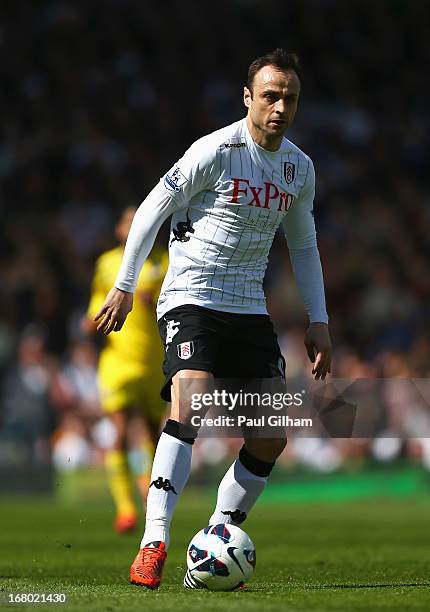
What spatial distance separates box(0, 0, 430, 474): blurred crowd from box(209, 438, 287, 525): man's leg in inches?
366

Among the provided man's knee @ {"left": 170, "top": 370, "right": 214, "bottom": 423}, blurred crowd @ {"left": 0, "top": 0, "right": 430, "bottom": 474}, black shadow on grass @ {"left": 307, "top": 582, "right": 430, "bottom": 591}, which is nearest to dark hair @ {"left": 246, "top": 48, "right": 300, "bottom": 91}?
man's knee @ {"left": 170, "top": 370, "right": 214, "bottom": 423}

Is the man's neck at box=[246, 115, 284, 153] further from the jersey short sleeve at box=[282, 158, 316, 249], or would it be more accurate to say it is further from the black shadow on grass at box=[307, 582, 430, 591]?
the black shadow on grass at box=[307, 582, 430, 591]

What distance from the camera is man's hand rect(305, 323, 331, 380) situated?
20.4 ft

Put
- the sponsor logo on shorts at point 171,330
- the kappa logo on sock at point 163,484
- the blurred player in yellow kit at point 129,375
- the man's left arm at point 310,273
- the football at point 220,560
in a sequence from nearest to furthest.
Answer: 1. the football at point 220,560
2. the kappa logo on sock at point 163,484
3. the sponsor logo on shorts at point 171,330
4. the man's left arm at point 310,273
5. the blurred player in yellow kit at point 129,375

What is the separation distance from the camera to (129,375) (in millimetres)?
10750

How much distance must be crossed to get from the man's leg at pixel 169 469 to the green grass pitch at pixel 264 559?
171mm

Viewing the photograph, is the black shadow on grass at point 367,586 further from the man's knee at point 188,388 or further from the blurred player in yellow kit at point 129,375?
the blurred player in yellow kit at point 129,375

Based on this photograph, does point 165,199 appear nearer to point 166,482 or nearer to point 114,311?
point 114,311

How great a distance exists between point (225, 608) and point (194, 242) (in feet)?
6.11

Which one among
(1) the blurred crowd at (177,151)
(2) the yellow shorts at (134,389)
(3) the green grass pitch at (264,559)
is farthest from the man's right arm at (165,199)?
(1) the blurred crowd at (177,151)

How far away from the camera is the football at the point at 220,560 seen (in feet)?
18.3

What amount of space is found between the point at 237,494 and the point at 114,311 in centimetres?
114

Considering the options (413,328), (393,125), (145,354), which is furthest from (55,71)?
(145,354)

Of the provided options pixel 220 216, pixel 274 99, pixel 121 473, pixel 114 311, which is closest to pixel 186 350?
pixel 114 311
